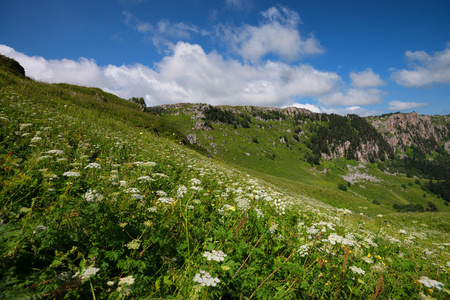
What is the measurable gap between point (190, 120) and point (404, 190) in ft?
730

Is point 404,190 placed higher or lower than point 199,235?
lower

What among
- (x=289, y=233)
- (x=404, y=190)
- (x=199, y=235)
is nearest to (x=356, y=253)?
(x=289, y=233)

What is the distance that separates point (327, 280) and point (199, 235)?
2897 millimetres

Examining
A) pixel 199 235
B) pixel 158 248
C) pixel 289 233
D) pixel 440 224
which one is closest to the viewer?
pixel 158 248

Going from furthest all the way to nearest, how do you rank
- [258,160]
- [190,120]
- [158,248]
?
[190,120]
[258,160]
[158,248]

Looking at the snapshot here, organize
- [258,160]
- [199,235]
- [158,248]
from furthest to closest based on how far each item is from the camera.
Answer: [258,160] < [199,235] < [158,248]

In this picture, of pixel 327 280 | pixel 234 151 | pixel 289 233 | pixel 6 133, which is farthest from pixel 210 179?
pixel 234 151

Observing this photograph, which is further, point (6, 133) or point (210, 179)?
point (210, 179)

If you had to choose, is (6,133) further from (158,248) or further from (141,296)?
(141,296)

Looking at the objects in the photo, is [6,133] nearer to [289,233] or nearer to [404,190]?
[289,233]

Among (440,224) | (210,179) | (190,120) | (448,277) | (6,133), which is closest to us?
(448,277)

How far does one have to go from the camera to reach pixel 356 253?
147 inches

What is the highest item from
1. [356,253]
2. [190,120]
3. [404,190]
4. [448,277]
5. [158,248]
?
[190,120]

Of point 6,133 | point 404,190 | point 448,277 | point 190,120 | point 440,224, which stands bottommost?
point 404,190
